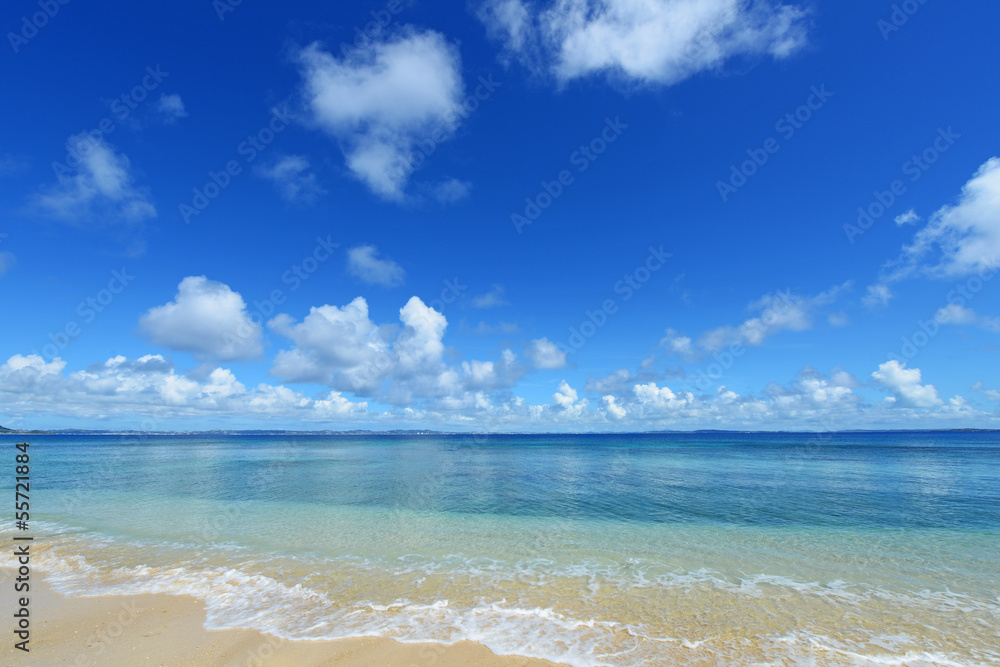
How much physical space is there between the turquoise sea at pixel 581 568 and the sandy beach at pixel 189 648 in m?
0.43

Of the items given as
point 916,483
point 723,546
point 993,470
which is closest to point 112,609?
point 723,546

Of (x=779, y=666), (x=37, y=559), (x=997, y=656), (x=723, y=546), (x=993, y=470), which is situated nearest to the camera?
(x=779, y=666)

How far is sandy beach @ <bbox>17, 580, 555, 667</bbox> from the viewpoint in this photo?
834cm

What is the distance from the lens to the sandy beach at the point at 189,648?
8.34 m

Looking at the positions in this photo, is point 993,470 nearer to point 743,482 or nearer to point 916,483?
point 916,483

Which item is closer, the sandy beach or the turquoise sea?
the sandy beach

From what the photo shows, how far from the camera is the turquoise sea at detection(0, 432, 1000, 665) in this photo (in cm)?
942

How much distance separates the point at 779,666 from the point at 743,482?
3155 cm

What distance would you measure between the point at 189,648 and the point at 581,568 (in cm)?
1014

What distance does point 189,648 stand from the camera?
28.8 ft

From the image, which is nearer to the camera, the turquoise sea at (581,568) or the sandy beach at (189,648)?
the sandy beach at (189,648)

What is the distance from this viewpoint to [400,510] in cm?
2378

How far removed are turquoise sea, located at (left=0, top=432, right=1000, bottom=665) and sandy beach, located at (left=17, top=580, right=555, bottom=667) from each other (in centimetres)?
43

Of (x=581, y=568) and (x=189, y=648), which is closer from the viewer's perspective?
(x=189, y=648)
